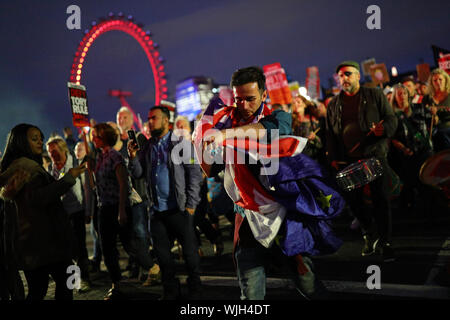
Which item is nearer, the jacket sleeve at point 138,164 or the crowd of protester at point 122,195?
the crowd of protester at point 122,195

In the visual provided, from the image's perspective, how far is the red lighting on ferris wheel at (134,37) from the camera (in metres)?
16.1

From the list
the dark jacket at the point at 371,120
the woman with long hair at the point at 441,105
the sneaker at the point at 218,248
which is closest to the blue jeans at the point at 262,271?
the dark jacket at the point at 371,120

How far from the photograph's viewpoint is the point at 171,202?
13.6 feet

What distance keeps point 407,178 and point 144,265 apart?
5091mm

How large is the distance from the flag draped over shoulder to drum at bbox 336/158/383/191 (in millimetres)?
1651

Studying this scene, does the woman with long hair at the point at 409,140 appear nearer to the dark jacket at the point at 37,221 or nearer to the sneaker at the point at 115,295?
the sneaker at the point at 115,295

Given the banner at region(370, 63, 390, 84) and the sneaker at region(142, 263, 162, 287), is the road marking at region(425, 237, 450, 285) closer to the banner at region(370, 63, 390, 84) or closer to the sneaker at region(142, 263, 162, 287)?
the sneaker at region(142, 263, 162, 287)

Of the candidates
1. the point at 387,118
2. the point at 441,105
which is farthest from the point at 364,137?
the point at 441,105

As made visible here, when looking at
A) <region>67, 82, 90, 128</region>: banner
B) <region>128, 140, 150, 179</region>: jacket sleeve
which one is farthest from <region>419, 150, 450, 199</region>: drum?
<region>67, 82, 90, 128</region>: banner

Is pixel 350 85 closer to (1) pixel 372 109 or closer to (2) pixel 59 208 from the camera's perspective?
(1) pixel 372 109

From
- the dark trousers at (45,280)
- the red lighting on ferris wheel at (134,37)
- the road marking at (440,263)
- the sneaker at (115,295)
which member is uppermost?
the red lighting on ferris wheel at (134,37)

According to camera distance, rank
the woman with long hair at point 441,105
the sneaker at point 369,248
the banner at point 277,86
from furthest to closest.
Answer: the banner at point 277,86, the woman with long hair at point 441,105, the sneaker at point 369,248

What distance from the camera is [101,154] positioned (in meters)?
4.84
